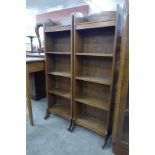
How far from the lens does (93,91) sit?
1937 mm

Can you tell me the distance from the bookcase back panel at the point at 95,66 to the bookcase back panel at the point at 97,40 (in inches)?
4.4

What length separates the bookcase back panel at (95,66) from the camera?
1739 millimetres

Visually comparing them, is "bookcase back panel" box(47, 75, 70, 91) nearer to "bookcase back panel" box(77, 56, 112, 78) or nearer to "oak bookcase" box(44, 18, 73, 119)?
"oak bookcase" box(44, 18, 73, 119)

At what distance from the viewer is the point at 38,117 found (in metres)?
2.27

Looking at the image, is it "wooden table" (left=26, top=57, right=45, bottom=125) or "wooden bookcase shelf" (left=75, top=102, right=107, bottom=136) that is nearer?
"wooden bookcase shelf" (left=75, top=102, right=107, bottom=136)

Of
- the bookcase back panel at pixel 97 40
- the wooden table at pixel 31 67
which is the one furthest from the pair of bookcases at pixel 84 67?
the wooden table at pixel 31 67

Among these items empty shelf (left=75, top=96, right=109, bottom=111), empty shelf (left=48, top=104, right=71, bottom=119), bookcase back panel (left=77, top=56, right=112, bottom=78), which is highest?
bookcase back panel (left=77, top=56, right=112, bottom=78)

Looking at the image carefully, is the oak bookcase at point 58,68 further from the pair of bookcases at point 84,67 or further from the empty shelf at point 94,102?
the empty shelf at point 94,102

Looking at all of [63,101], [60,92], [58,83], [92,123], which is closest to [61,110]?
[63,101]

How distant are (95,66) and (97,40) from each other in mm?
343

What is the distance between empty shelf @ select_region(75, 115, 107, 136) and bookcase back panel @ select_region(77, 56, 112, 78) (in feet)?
2.11

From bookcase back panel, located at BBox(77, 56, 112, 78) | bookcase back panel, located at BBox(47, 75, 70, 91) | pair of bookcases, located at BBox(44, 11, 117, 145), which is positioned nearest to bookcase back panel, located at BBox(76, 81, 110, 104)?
pair of bookcases, located at BBox(44, 11, 117, 145)

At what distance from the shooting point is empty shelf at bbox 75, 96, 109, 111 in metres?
1.67

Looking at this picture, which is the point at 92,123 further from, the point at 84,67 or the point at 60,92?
the point at 84,67
